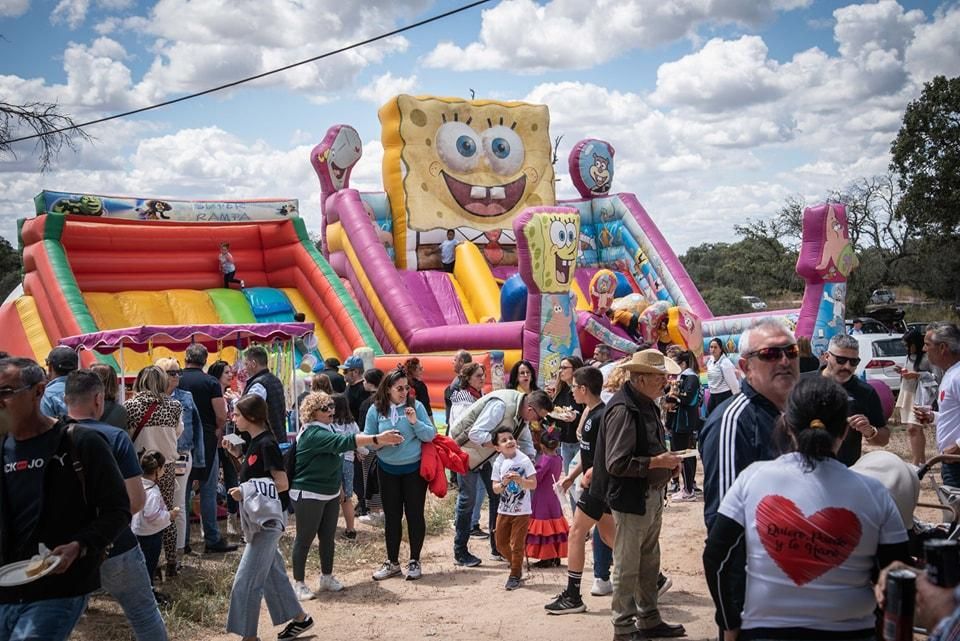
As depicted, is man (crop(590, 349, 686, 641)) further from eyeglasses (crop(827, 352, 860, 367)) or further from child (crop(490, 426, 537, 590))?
child (crop(490, 426, 537, 590))

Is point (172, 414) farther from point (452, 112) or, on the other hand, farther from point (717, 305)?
point (717, 305)

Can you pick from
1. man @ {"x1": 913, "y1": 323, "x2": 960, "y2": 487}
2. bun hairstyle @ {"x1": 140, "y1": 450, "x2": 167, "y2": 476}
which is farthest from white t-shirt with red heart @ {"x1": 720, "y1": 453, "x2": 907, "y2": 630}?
bun hairstyle @ {"x1": 140, "y1": 450, "x2": 167, "y2": 476}

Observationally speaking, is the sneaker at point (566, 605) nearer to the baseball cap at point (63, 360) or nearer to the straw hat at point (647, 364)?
the straw hat at point (647, 364)

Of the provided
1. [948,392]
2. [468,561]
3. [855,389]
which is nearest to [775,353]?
[855,389]

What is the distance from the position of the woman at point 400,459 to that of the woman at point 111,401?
5.42ft

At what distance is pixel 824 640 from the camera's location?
8.13 feet

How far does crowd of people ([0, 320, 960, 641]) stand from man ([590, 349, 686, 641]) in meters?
0.01

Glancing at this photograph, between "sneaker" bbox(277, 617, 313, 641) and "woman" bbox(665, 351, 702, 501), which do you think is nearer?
"sneaker" bbox(277, 617, 313, 641)

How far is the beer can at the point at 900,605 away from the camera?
205cm

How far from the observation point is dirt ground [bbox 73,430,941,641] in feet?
17.4

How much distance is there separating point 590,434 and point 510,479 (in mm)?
985

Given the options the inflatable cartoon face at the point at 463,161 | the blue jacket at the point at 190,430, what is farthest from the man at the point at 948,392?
the inflatable cartoon face at the point at 463,161

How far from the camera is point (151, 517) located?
570 cm

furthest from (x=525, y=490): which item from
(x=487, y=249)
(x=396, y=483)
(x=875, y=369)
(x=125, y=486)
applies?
(x=487, y=249)
